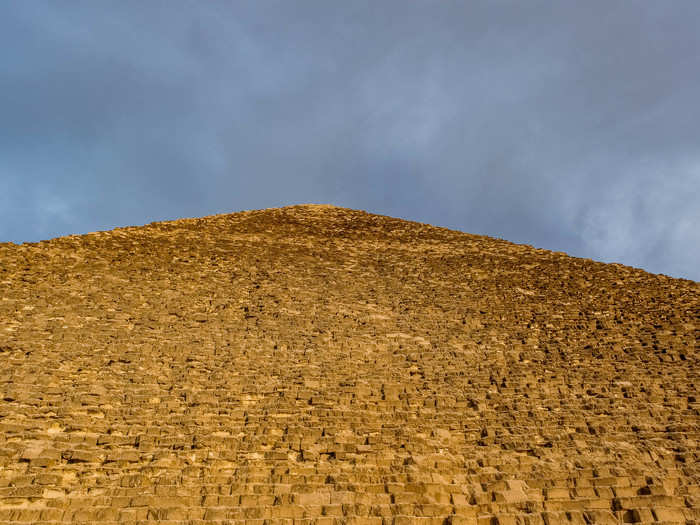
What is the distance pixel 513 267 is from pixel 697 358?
4720 millimetres

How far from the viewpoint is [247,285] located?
370 inches

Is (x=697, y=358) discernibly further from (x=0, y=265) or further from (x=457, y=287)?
(x=0, y=265)

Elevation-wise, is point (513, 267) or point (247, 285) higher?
point (513, 267)

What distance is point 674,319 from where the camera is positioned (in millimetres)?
9008

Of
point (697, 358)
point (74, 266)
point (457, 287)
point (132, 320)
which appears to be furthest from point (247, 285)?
point (697, 358)

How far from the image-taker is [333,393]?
5.90 m

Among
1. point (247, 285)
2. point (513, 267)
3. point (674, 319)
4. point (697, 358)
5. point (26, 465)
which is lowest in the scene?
point (26, 465)

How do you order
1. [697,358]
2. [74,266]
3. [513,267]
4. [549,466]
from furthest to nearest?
1. [513,267]
2. [74,266]
3. [697,358]
4. [549,466]

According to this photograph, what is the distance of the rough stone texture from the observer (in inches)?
169

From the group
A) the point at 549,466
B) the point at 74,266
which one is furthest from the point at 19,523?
the point at 74,266

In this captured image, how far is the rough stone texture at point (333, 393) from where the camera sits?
169 inches

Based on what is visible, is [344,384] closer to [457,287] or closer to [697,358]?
[457,287]

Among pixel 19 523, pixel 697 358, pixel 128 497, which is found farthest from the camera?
pixel 697 358

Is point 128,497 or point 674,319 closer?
point 128,497
